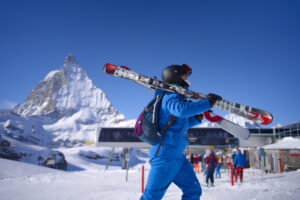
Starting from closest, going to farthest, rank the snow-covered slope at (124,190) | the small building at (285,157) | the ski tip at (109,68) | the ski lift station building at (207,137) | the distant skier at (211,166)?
the ski tip at (109,68) → the snow-covered slope at (124,190) → the distant skier at (211,166) → the small building at (285,157) → the ski lift station building at (207,137)

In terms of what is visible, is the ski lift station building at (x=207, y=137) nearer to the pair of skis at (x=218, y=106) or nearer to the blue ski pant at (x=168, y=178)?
the pair of skis at (x=218, y=106)

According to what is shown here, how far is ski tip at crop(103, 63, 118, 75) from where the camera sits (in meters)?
2.85

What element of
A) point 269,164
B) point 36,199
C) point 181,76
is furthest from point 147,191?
point 269,164

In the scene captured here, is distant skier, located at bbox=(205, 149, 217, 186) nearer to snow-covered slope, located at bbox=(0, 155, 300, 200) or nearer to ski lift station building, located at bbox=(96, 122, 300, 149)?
snow-covered slope, located at bbox=(0, 155, 300, 200)

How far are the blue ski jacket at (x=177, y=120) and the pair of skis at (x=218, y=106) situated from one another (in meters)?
0.25

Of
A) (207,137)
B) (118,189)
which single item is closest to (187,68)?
(118,189)

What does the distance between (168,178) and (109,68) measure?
5.53 feet

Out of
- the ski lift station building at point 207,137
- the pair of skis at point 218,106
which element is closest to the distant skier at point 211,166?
the pair of skis at point 218,106

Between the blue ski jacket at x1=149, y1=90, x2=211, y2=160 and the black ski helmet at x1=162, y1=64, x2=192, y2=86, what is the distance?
27 centimetres

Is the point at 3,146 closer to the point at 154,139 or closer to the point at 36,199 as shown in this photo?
the point at 36,199

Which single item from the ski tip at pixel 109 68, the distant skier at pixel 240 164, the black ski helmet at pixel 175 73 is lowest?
the distant skier at pixel 240 164

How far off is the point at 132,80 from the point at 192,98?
0.93 m

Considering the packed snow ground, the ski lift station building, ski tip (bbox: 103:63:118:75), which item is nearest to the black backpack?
ski tip (bbox: 103:63:118:75)

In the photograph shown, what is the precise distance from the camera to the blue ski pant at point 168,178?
203cm
